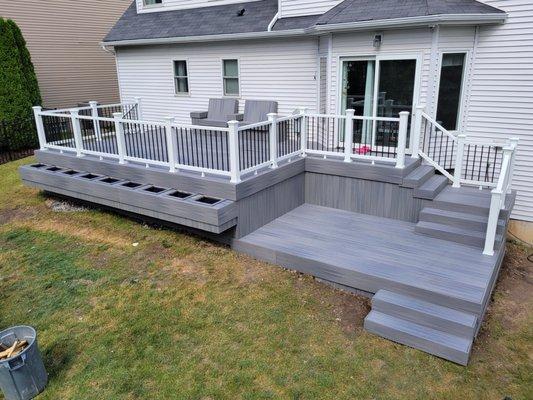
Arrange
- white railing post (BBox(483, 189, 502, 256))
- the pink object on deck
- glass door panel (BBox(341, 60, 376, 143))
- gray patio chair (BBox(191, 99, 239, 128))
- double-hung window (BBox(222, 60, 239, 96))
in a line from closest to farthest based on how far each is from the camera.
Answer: white railing post (BBox(483, 189, 502, 256)) < the pink object on deck < glass door panel (BBox(341, 60, 376, 143)) < gray patio chair (BBox(191, 99, 239, 128)) < double-hung window (BBox(222, 60, 239, 96))

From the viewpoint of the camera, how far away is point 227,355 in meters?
4.00

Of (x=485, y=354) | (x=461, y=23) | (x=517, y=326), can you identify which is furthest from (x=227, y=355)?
(x=461, y=23)

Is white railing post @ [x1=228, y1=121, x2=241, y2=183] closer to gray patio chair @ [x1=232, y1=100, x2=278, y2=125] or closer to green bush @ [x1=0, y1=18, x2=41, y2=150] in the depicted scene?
gray patio chair @ [x1=232, y1=100, x2=278, y2=125]

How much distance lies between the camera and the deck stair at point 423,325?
13.0ft

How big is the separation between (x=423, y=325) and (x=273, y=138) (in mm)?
3403

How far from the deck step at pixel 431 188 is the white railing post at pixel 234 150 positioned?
8.66ft

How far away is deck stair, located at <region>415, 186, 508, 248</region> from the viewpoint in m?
5.46

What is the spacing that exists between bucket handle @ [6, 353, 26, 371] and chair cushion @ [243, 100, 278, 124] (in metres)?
6.67

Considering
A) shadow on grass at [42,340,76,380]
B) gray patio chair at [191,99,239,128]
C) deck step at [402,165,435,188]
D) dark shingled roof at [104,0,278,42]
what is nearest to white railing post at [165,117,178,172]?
shadow on grass at [42,340,76,380]

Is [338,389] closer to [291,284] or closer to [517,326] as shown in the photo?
[291,284]

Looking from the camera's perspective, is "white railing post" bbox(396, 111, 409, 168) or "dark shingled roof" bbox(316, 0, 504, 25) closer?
"white railing post" bbox(396, 111, 409, 168)

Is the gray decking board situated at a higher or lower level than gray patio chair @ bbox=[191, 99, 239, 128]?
lower

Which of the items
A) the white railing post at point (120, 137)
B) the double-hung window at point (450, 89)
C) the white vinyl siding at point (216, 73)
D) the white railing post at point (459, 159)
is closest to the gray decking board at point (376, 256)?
the white railing post at point (459, 159)

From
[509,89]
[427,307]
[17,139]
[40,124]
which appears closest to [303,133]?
[509,89]
